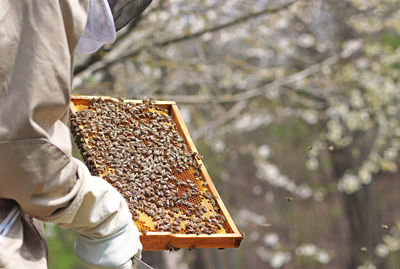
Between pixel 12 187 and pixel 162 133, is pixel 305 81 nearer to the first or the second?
pixel 162 133

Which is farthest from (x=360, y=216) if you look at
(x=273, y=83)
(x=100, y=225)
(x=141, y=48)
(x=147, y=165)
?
(x=100, y=225)


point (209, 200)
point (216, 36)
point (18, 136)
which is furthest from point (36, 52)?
point (216, 36)

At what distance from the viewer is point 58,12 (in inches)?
78.2

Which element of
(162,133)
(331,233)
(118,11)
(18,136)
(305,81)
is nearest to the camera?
(18,136)

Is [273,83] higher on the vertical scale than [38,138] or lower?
lower

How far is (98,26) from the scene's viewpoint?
8.05ft

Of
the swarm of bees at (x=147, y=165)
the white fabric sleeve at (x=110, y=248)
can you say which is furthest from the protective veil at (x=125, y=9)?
the white fabric sleeve at (x=110, y=248)

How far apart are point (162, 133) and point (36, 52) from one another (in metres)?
1.32

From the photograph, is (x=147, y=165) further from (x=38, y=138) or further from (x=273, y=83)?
(x=273, y=83)

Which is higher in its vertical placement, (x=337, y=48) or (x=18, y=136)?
(x=18, y=136)

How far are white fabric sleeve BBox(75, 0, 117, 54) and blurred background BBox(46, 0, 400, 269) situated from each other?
7.57 feet

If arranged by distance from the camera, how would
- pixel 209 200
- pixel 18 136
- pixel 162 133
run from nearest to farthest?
pixel 18 136 < pixel 209 200 < pixel 162 133

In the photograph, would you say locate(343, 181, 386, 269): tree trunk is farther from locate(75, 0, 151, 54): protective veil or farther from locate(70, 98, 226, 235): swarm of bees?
locate(75, 0, 151, 54): protective veil

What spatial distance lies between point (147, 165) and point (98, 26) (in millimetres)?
830
